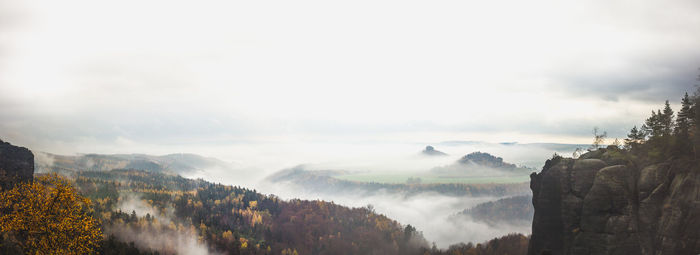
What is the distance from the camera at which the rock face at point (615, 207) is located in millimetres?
47841

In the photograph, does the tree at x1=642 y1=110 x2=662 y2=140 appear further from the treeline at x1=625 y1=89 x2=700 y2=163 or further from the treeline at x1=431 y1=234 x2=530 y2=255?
the treeline at x1=431 y1=234 x2=530 y2=255

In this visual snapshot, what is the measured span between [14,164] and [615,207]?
189 metres

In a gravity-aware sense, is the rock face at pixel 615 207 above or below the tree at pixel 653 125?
below

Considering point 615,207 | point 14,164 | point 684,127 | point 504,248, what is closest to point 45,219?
point 615,207

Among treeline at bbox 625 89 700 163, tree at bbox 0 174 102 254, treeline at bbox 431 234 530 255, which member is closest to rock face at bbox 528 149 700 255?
treeline at bbox 625 89 700 163

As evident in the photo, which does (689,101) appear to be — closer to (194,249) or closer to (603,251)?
(603,251)

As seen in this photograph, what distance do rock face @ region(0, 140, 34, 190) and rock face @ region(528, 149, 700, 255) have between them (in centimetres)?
16556

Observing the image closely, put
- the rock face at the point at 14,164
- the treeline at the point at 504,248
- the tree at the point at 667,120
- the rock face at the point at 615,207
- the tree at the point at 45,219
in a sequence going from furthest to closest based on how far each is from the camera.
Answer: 1. the treeline at the point at 504,248
2. the rock face at the point at 14,164
3. the tree at the point at 667,120
4. the rock face at the point at 615,207
5. the tree at the point at 45,219

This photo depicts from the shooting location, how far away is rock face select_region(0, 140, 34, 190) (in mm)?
111619

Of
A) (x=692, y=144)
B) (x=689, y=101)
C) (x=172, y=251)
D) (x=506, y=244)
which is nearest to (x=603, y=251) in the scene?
(x=692, y=144)

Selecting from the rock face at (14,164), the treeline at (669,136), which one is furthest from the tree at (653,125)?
the rock face at (14,164)

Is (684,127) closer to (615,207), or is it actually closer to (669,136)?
(669,136)

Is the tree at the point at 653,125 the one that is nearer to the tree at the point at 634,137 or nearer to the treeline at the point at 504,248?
the tree at the point at 634,137

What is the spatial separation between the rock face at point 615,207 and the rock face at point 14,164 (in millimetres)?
165559
